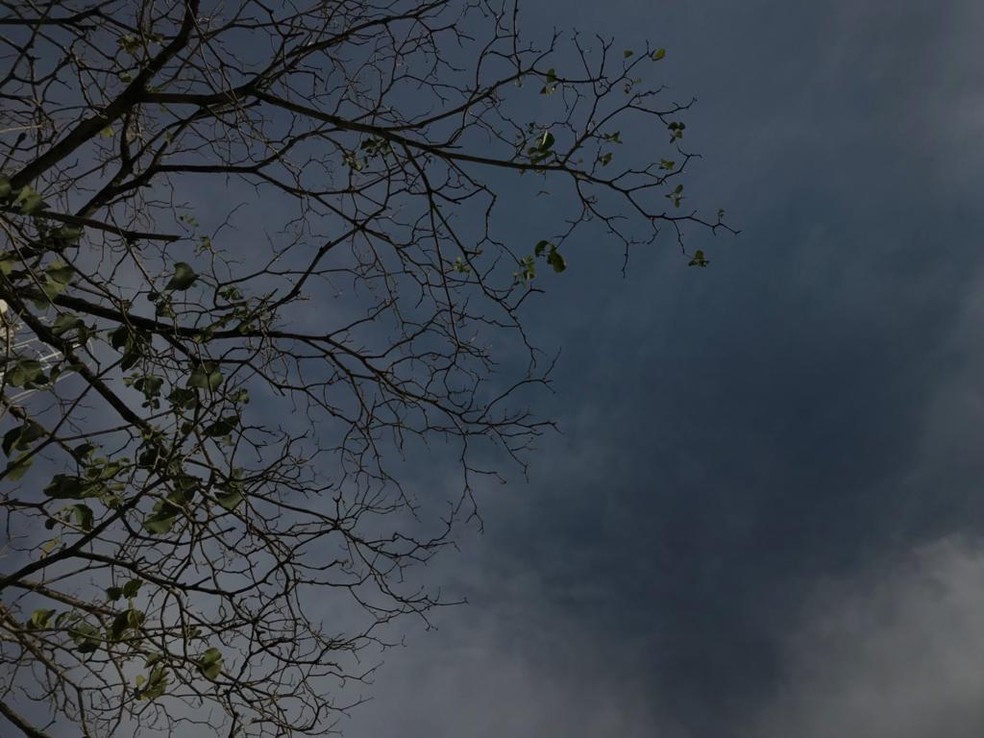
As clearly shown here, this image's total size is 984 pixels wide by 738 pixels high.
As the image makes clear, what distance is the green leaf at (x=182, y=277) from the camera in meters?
3.08

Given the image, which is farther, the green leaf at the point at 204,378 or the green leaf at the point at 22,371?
the green leaf at the point at 204,378

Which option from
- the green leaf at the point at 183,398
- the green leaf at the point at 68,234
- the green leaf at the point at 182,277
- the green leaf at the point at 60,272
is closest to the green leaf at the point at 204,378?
the green leaf at the point at 183,398

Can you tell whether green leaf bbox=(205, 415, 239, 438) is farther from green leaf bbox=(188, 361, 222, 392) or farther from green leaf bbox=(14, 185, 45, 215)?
green leaf bbox=(14, 185, 45, 215)

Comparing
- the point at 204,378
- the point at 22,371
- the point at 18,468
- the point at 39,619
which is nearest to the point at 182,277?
the point at 204,378

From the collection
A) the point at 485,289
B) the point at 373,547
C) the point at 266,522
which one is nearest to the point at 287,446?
the point at 266,522

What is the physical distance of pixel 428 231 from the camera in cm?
402

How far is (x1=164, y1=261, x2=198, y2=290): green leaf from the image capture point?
3082 millimetres

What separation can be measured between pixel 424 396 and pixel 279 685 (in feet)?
4.64

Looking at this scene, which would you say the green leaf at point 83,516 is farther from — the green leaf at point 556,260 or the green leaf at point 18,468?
the green leaf at point 556,260

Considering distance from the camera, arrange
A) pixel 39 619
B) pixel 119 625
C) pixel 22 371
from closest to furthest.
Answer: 1. pixel 22 371
2. pixel 119 625
3. pixel 39 619

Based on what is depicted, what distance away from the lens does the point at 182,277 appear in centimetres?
311

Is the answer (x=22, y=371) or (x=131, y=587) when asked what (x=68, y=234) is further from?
(x=131, y=587)

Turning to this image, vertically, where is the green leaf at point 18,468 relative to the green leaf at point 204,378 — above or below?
below

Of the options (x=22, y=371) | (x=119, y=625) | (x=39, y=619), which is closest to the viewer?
(x=22, y=371)
